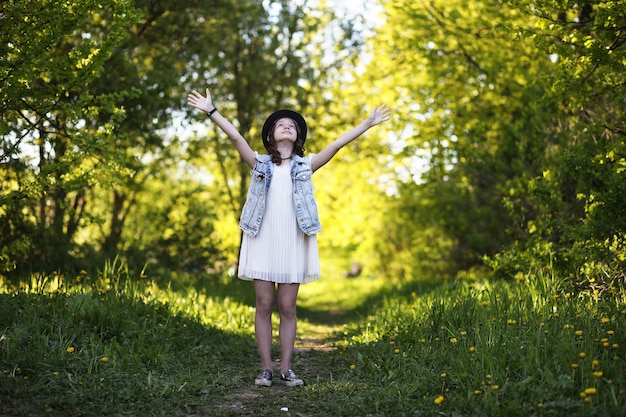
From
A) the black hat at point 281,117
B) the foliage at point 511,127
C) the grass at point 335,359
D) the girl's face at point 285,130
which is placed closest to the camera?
the grass at point 335,359

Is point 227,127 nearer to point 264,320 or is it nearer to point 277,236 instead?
point 277,236

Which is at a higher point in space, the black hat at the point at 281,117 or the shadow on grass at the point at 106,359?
→ the black hat at the point at 281,117

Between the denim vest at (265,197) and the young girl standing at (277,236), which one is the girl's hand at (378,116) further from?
the denim vest at (265,197)

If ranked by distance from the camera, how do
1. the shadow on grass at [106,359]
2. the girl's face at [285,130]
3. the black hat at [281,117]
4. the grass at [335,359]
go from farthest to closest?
the black hat at [281,117] < the girl's face at [285,130] < the shadow on grass at [106,359] < the grass at [335,359]

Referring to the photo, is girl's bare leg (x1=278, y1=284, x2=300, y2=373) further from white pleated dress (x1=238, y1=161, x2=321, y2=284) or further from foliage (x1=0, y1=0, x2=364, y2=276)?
foliage (x1=0, y1=0, x2=364, y2=276)

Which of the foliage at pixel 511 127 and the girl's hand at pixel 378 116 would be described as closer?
the girl's hand at pixel 378 116

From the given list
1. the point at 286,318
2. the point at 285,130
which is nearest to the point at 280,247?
the point at 286,318

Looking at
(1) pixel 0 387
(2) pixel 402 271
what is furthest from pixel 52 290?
(2) pixel 402 271

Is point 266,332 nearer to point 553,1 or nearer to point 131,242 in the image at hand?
point 553,1

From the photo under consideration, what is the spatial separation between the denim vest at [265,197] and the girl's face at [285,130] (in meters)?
0.18

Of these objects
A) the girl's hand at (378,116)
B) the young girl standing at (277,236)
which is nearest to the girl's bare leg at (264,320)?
the young girl standing at (277,236)

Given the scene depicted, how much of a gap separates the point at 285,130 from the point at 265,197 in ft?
1.87

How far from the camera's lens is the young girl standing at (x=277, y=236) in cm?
473

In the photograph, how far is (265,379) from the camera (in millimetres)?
4688
